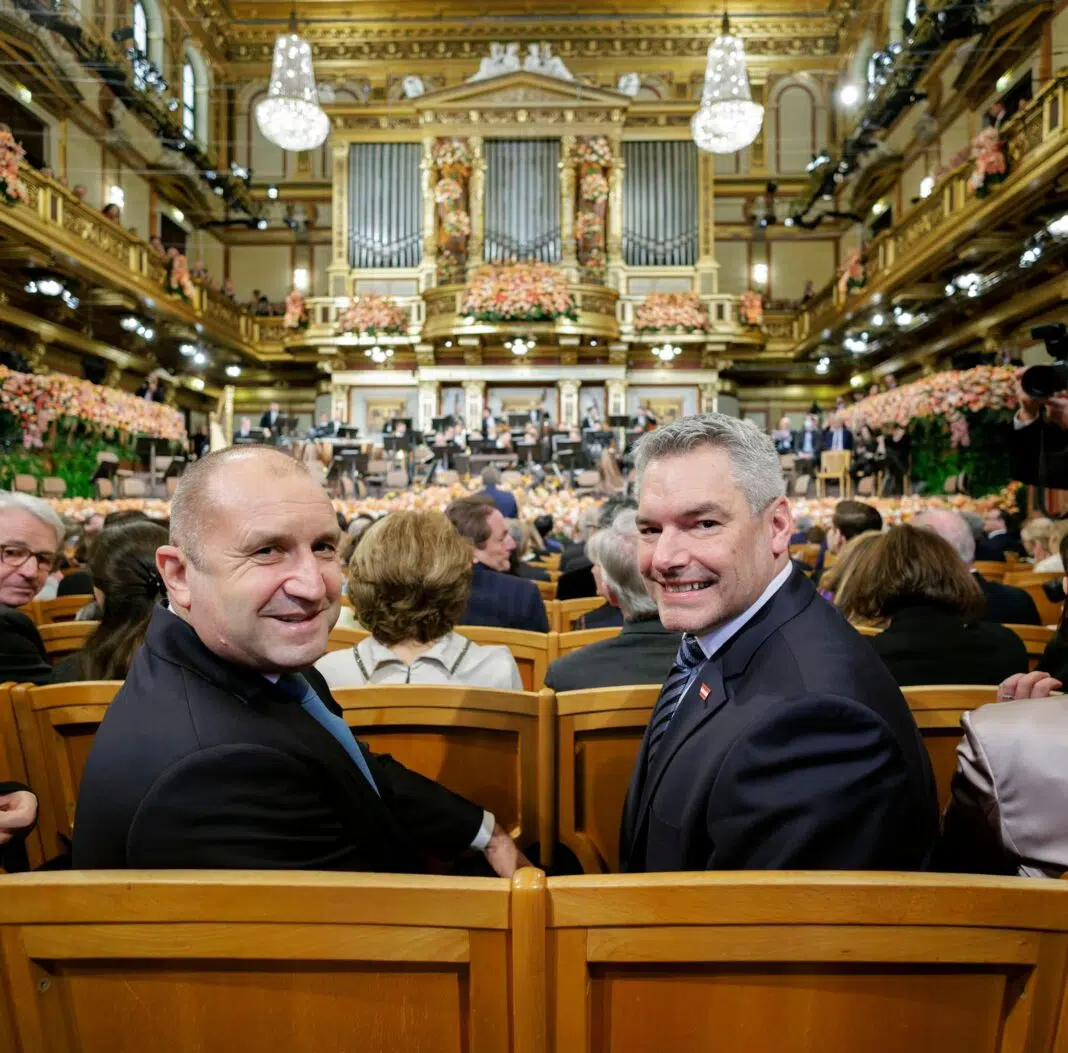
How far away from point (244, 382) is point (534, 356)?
5.98 meters

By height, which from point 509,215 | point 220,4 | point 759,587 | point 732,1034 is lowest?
point 732,1034

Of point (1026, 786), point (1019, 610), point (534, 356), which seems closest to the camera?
point (1026, 786)

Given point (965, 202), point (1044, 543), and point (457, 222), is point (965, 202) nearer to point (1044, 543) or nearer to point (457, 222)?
point (1044, 543)

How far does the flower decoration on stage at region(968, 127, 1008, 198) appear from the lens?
8797mm

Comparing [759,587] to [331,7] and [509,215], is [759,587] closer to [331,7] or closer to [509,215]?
[509,215]

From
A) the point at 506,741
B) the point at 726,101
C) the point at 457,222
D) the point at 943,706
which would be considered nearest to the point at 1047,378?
the point at 943,706

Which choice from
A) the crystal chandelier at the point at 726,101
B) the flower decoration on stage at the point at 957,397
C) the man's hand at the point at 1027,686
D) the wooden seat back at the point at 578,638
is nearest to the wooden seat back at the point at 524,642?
the wooden seat back at the point at 578,638

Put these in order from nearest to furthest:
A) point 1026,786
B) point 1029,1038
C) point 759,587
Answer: point 1029,1038 < point 1026,786 < point 759,587

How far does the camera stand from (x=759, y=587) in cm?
134

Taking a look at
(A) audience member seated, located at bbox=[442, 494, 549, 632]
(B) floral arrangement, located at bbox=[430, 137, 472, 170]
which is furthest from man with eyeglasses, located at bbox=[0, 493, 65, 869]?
(B) floral arrangement, located at bbox=[430, 137, 472, 170]

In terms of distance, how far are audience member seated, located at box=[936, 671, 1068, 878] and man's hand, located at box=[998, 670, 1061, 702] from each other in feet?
1.34

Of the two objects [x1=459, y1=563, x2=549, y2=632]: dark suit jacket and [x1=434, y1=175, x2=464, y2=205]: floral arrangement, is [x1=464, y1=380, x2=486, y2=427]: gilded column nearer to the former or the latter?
[x1=434, y1=175, x2=464, y2=205]: floral arrangement

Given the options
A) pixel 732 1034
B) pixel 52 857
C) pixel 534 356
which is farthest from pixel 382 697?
pixel 534 356

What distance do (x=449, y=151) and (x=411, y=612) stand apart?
15124 mm
